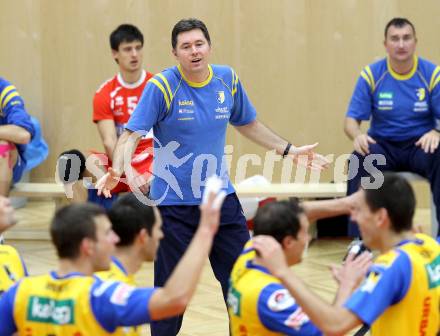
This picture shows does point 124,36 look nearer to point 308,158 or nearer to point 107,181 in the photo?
point 308,158

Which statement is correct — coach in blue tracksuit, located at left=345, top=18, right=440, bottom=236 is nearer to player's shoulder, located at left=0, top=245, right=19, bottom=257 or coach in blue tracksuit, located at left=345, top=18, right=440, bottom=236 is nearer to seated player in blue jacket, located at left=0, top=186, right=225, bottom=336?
player's shoulder, located at left=0, top=245, right=19, bottom=257

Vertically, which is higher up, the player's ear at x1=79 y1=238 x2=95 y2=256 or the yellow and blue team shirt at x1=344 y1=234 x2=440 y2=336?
the player's ear at x1=79 y1=238 x2=95 y2=256

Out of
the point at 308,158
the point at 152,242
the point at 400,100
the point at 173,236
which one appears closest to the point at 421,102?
the point at 400,100

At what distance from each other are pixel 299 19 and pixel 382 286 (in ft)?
23.5

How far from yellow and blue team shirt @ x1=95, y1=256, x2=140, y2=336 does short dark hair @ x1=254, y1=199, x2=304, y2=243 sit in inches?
22.7

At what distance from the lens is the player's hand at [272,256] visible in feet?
11.4

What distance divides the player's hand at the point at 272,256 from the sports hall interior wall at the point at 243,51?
642cm

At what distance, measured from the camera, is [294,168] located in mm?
9922

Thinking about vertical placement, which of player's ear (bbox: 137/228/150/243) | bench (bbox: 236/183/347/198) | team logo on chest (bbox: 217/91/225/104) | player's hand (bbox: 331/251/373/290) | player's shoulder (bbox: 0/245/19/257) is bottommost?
bench (bbox: 236/183/347/198)

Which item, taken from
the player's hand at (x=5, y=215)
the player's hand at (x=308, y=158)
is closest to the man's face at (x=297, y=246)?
the player's hand at (x=5, y=215)

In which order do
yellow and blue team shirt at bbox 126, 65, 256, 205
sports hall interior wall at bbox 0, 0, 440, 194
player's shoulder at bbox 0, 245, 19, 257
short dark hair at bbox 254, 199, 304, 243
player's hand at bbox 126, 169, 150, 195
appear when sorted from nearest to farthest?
short dark hair at bbox 254, 199, 304, 243 < player's shoulder at bbox 0, 245, 19, 257 < yellow and blue team shirt at bbox 126, 65, 256, 205 < player's hand at bbox 126, 169, 150, 195 < sports hall interior wall at bbox 0, 0, 440, 194

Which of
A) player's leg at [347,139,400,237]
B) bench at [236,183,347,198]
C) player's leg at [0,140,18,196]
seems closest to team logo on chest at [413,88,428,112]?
player's leg at [347,139,400,237]

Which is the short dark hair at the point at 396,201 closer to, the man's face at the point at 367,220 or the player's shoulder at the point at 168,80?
the man's face at the point at 367,220

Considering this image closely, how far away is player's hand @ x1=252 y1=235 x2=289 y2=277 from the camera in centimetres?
347
